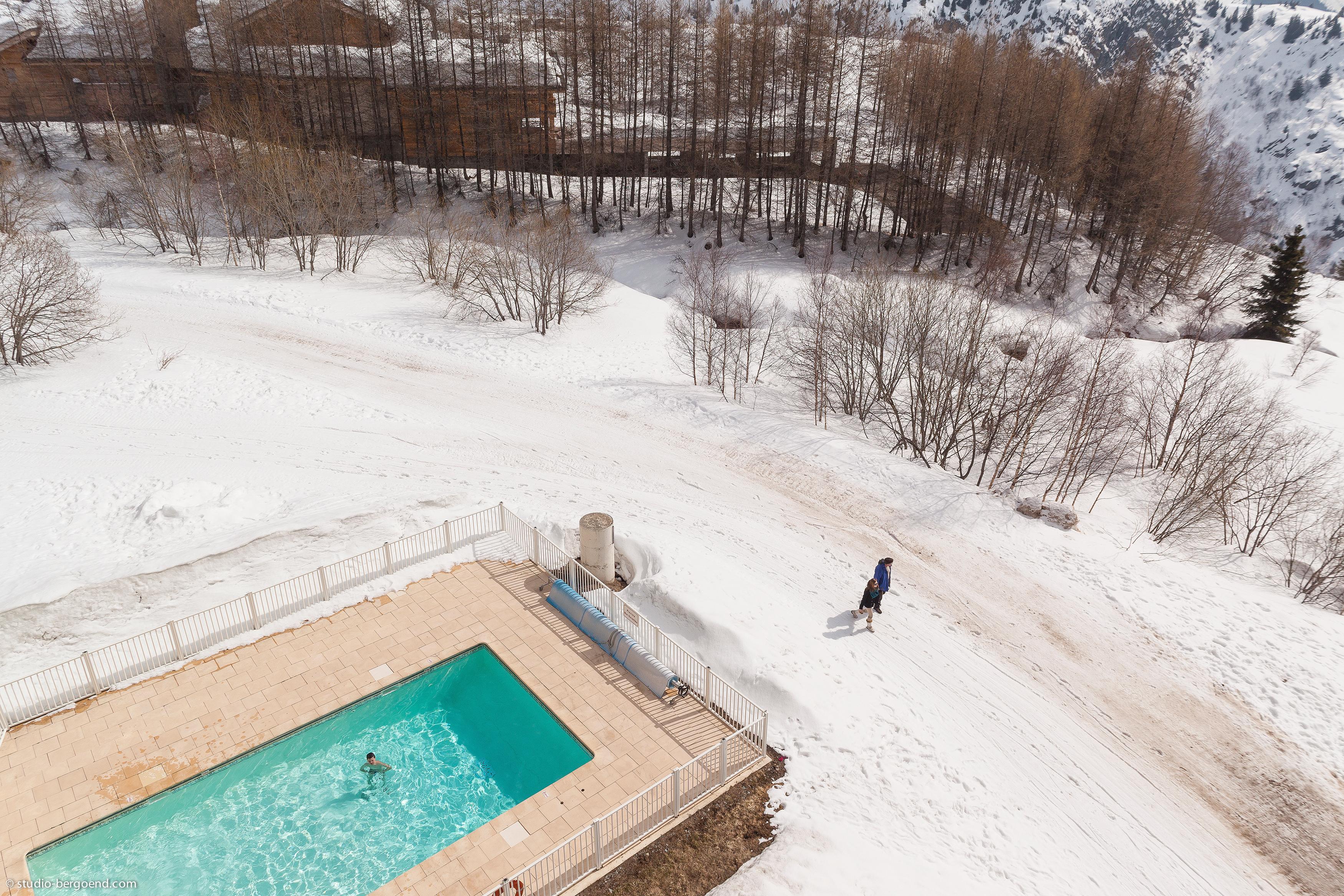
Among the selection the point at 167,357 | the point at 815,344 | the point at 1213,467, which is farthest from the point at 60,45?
the point at 1213,467

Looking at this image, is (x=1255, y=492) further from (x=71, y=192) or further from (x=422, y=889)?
(x=71, y=192)

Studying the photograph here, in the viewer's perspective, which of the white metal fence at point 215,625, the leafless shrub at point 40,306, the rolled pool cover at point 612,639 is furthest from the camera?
the leafless shrub at point 40,306

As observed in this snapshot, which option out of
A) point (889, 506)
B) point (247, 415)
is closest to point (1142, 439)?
point (889, 506)

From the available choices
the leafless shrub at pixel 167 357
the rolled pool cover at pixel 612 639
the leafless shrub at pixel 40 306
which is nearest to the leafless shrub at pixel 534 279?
the leafless shrub at pixel 167 357

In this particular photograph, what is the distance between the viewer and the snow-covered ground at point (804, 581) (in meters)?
A: 12.4

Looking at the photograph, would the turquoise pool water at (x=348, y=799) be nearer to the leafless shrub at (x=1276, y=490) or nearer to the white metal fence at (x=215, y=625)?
the white metal fence at (x=215, y=625)

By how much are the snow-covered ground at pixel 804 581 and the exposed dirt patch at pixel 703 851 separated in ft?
1.16

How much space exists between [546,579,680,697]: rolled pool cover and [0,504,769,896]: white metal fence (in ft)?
1.52

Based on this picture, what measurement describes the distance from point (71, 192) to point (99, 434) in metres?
31.2

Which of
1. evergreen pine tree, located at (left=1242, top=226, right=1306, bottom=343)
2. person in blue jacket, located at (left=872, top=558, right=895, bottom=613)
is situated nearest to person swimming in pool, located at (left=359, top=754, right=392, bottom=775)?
person in blue jacket, located at (left=872, top=558, right=895, bottom=613)

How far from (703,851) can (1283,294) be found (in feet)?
145

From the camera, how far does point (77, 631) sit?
1494 cm

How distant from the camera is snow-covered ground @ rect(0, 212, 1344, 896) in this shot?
12.4 m

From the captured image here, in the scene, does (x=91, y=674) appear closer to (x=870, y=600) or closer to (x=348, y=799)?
(x=348, y=799)
